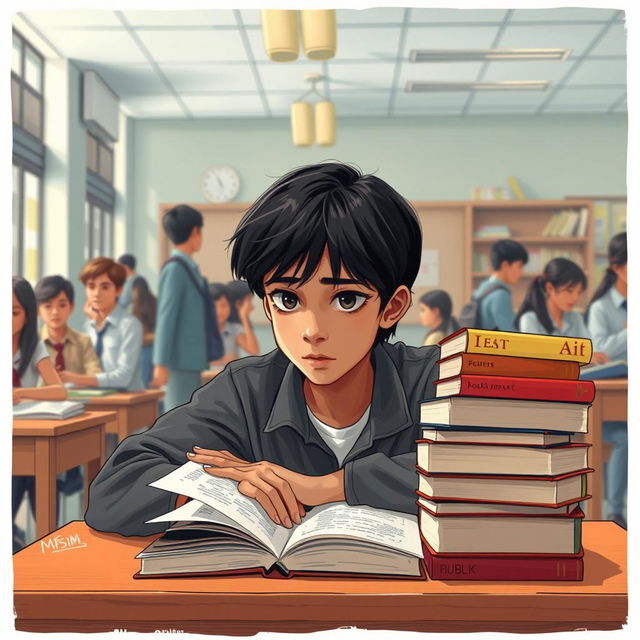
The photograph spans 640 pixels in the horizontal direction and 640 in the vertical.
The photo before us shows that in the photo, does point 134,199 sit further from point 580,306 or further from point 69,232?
Result: point 580,306

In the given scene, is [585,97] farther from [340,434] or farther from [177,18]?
[340,434]

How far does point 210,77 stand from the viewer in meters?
6.22

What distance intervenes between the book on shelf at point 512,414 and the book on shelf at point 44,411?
181 cm

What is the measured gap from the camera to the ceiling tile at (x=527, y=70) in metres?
6.00

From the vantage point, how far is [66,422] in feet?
7.98

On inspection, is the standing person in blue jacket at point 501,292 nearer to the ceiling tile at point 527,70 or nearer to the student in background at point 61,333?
the student in background at point 61,333

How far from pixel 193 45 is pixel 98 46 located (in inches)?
28.1

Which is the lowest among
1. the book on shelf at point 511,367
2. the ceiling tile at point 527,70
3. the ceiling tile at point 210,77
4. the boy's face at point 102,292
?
the book on shelf at point 511,367

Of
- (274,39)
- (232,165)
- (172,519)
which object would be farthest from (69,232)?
(172,519)

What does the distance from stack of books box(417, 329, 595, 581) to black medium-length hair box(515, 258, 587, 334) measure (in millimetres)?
2634

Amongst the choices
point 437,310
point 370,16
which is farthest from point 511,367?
point 370,16

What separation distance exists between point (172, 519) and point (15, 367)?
7.26 feet

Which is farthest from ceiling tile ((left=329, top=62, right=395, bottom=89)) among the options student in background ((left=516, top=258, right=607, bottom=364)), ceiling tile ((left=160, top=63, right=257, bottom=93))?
student in background ((left=516, top=258, right=607, bottom=364))

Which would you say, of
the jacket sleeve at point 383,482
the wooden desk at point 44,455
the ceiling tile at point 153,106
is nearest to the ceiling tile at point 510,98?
the ceiling tile at point 153,106
